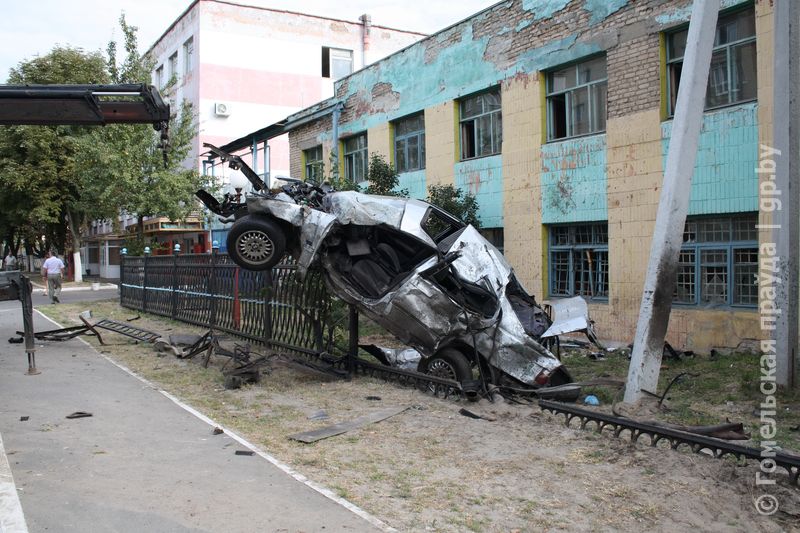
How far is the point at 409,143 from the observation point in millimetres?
17875

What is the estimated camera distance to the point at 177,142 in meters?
26.5

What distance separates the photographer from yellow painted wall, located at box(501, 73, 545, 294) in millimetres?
13734

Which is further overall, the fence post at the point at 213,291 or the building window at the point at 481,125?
the building window at the point at 481,125

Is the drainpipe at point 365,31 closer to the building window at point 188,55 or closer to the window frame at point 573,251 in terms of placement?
the building window at point 188,55

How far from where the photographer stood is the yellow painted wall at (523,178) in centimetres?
1373

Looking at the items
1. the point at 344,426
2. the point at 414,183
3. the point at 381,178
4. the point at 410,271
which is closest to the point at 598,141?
the point at 381,178

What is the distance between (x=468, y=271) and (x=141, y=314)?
12928 millimetres

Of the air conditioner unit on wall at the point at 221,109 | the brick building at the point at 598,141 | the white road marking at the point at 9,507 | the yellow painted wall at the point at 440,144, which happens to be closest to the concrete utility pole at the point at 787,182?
the brick building at the point at 598,141

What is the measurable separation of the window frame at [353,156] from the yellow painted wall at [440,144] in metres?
3.06

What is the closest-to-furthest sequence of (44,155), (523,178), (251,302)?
(251,302), (523,178), (44,155)

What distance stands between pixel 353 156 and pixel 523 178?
7617 millimetres

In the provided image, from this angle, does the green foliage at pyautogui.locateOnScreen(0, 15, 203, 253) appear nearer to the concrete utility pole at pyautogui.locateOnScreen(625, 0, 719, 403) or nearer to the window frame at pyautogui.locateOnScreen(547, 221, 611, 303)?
the window frame at pyautogui.locateOnScreen(547, 221, 611, 303)

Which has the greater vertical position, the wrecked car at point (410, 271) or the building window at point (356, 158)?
the building window at point (356, 158)

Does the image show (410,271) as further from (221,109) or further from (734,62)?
(221,109)
